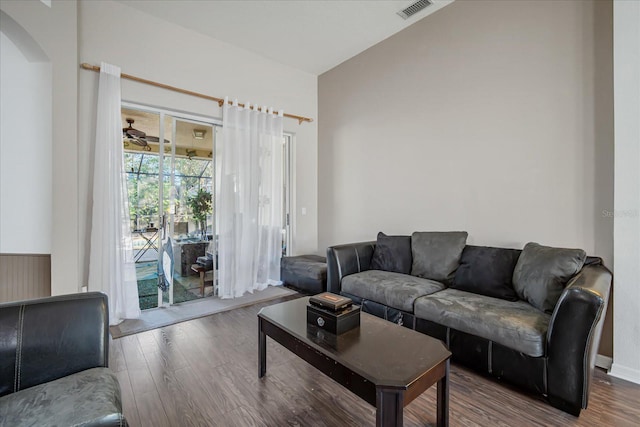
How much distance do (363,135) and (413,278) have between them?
2.23 metres

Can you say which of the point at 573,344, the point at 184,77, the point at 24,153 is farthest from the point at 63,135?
the point at 573,344

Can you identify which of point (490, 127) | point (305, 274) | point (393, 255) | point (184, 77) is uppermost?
point (184, 77)

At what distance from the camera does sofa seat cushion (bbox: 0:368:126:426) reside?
3.34 ft

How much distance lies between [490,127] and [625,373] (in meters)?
2.19

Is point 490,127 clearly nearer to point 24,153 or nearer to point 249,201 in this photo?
point 249,201

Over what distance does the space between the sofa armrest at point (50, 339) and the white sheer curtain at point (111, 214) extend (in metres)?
1.70

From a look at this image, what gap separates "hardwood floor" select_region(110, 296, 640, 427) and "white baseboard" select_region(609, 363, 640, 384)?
5 cm

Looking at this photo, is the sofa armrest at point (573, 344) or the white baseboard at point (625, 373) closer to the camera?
the sofa armrest at point (573, 344)

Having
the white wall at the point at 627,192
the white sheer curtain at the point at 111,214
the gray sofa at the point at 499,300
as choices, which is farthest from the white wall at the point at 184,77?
the white wall at the point at 627,192

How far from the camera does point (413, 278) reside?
9.36ft

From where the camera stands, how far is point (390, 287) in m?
2.62

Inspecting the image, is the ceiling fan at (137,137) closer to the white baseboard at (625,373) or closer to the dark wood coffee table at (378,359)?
the dark wood coffee table at (378,359)

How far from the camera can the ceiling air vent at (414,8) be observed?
119 inches

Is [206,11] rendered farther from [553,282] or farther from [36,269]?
[553,282]
